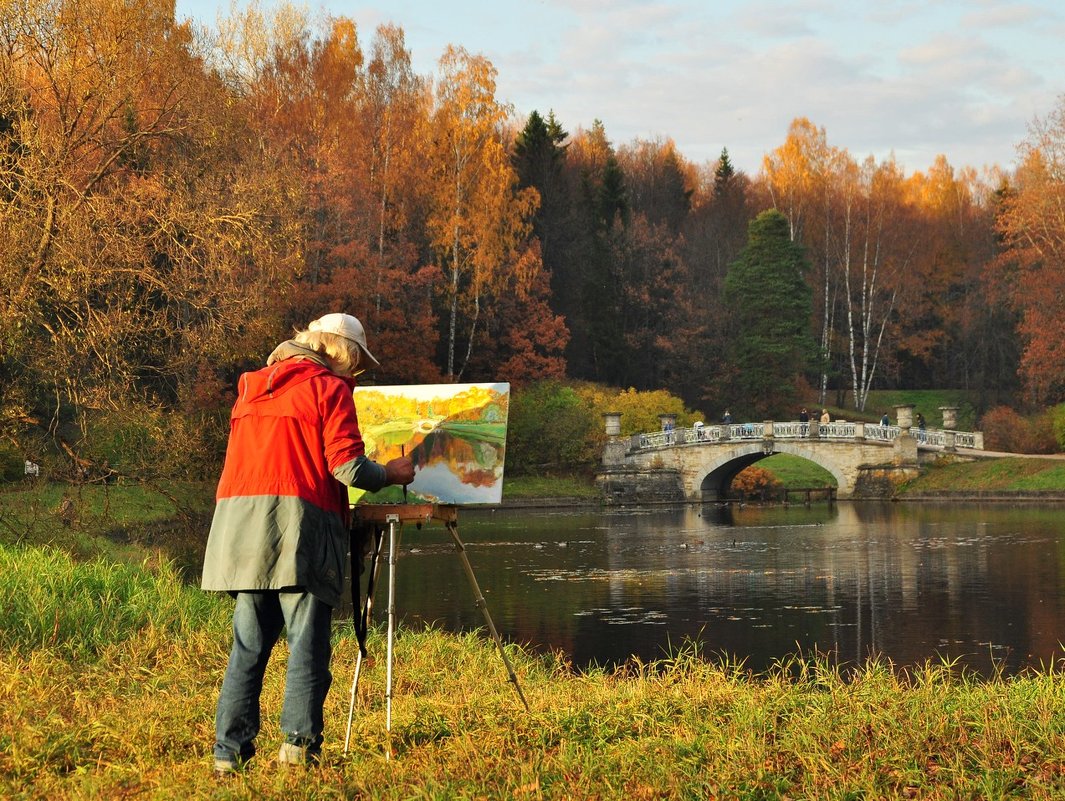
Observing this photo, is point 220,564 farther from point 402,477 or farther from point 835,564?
point 835,564

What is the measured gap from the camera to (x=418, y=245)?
40062 millimetres

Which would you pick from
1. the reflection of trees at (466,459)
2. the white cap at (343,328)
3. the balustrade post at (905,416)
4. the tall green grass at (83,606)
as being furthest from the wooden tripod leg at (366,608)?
the balustrade post at (905,416)

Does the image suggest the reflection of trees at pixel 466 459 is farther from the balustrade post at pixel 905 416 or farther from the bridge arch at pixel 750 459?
the balustrade post at pixel 905 416

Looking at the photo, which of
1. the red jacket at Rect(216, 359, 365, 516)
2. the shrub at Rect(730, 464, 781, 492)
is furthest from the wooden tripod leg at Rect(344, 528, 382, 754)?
the shrub at Rect(730, 464, 781, 492)

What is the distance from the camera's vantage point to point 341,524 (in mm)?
5027

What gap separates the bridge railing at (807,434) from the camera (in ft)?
130

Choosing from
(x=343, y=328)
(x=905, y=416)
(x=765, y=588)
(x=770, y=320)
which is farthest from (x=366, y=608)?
(x=770, y=320)

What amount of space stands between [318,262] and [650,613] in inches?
841

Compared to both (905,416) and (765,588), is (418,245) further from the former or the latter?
(765,588)

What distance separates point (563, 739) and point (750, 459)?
3849cm

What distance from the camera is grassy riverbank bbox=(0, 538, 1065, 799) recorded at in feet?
14.9

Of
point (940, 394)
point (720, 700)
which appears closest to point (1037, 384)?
point (940, 394)

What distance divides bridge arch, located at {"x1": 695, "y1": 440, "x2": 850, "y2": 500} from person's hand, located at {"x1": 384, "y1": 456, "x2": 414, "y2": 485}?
36.7 meters

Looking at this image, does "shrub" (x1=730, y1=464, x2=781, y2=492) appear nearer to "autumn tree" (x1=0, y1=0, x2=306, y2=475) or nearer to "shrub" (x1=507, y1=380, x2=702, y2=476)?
"shrub" (x1=507, y1=380, x2=702, y2=476)
